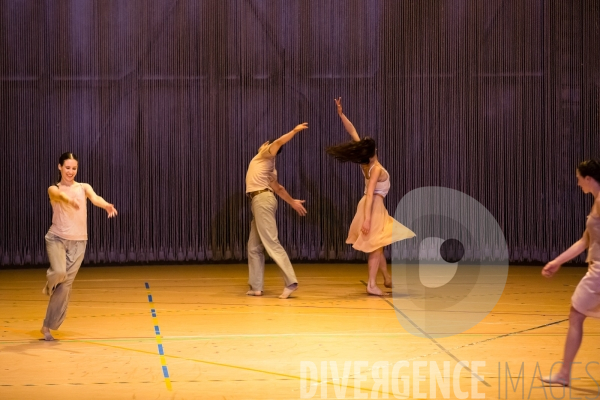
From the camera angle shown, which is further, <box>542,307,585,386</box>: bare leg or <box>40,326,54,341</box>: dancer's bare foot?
<box>40,326,54,341</box>: dancer's bare foot

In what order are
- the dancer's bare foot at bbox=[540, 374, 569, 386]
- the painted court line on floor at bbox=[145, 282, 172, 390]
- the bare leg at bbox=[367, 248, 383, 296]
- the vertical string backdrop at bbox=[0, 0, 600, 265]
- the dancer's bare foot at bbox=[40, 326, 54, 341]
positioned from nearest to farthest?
the dancer's bare foot at bbox=[540, 374, 569, 386]
the painted court line on floor at bbox=[145, 282, 172, 390]
the dancer's bare foot at bbox=[40, 326, 54, 341]
the bare leg at bbox=[367, 248, 383, 296]
the vertical string backdrop at bbox=[0, 0, 600, 265]

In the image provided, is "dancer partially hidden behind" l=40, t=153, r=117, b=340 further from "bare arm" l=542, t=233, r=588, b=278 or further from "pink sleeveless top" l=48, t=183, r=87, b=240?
"bare arm" l=542, t=233, r=588, b=278

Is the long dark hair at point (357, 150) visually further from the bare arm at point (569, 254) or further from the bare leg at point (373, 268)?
the bare arm at point (569, 254)

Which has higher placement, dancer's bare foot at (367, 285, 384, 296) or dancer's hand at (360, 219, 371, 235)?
dancer's hand at (360, 219, 371, 235)

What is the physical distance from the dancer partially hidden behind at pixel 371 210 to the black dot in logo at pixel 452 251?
9.80 feet

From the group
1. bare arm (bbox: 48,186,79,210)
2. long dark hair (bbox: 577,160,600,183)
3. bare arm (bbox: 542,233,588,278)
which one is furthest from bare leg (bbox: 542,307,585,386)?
bare arm (bbox: 48,186,79,210)

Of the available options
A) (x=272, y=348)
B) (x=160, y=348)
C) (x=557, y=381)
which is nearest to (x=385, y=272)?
(x=272, y=348)

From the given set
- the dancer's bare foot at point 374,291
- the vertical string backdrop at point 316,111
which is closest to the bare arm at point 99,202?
the dancer's bare foot at point 374,291

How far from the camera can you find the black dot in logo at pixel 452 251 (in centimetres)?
1039

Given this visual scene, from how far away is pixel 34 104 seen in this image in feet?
33.0

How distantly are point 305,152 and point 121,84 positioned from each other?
2.45 metres

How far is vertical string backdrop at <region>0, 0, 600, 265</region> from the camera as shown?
10180mm

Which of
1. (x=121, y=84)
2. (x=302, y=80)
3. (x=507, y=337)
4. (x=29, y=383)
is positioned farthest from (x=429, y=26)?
(x=29, y=383)

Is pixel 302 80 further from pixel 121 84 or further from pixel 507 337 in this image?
pixel 507 337
